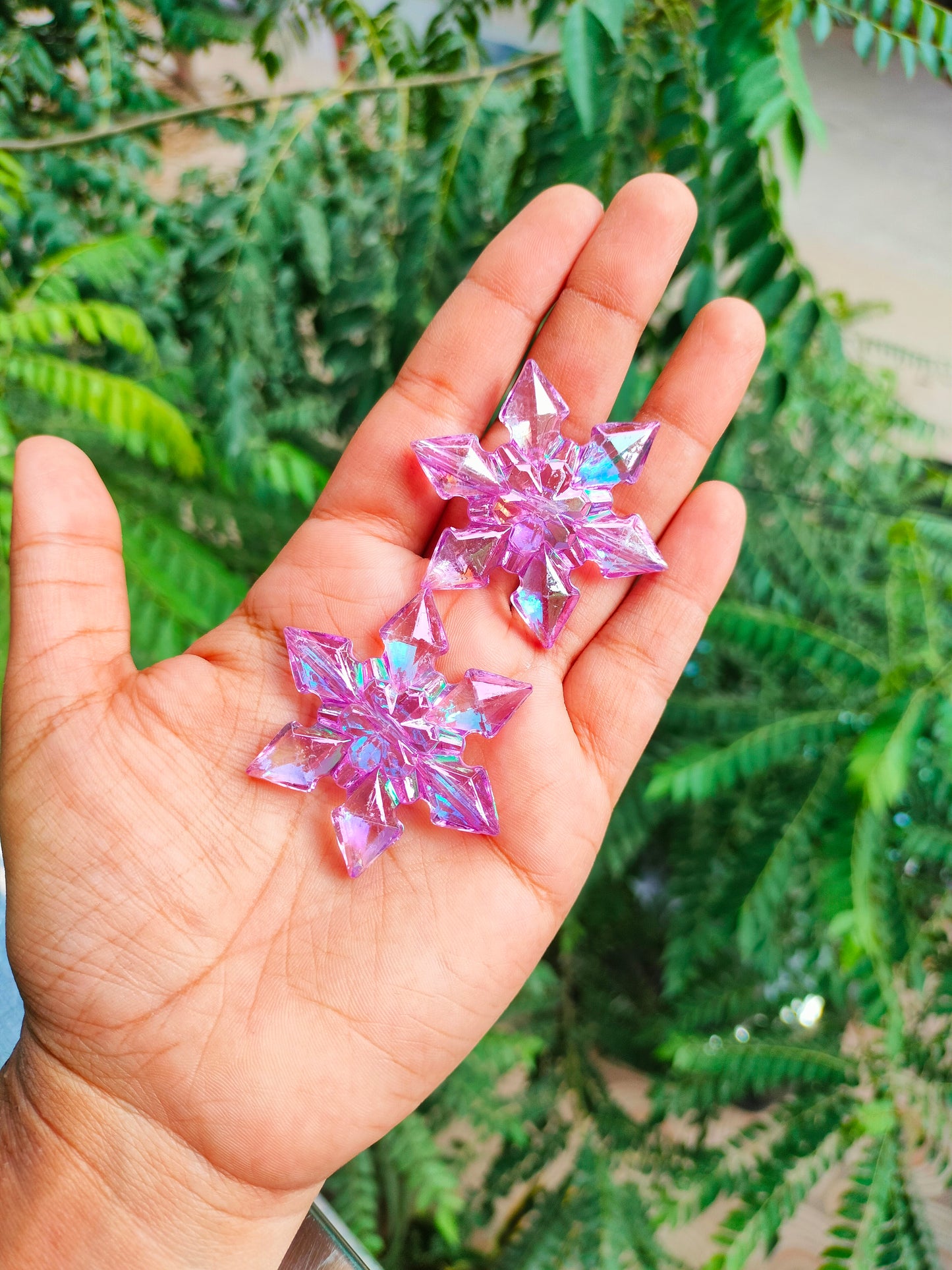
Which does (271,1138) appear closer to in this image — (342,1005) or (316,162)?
(342,1005)

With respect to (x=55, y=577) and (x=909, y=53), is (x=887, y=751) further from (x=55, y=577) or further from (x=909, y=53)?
(x=55, y=577)

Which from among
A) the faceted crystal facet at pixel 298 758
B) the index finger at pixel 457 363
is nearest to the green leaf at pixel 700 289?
the index finger at pixel 457 363

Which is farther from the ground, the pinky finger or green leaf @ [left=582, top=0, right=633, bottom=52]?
green leaf @ [left=582, top=0, right=633, bottom=52]

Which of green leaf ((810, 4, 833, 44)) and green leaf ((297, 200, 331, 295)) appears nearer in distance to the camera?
green leaf ((810, 4, 833, 44))

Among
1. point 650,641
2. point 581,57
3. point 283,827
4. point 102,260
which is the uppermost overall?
point 581,57

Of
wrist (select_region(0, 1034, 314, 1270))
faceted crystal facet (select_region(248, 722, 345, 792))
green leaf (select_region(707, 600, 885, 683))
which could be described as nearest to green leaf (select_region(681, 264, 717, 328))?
green leaf (select_region(707, 600, 885, 683))

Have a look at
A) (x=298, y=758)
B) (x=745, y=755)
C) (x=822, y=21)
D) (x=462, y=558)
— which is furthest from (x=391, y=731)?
(x=822, y=21)

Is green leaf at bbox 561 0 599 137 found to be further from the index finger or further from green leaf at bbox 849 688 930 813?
green leaf at bbox 849 688 930 813
